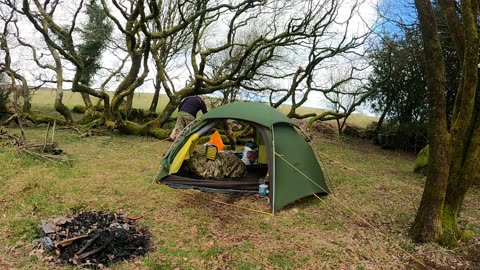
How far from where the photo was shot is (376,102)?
14984mm

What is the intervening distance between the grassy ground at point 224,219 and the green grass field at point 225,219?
0.04 feet

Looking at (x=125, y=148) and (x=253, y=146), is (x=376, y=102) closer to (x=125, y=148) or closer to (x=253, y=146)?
(x=253, y=146)

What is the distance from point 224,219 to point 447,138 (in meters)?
2.98

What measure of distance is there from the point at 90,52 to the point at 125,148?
9816mm

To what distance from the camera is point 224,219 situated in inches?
189

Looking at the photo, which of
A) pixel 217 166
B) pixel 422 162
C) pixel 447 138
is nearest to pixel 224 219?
pixel 217 166

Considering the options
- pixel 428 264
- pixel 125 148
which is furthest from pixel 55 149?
pixel 428 264

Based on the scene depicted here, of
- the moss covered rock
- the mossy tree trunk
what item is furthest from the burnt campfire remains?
the moss covered rock

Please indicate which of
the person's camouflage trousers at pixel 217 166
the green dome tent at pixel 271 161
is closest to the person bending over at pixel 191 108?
the green dome tent at pixel 271 161

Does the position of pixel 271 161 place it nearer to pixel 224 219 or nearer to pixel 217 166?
pixel 224 219

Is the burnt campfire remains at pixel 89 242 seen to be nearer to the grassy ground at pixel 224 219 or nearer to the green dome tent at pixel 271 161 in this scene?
the grassy ground at pixel 224 219

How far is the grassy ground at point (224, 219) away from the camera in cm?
373

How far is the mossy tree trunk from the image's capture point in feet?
12.8

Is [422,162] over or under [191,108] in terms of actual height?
under
